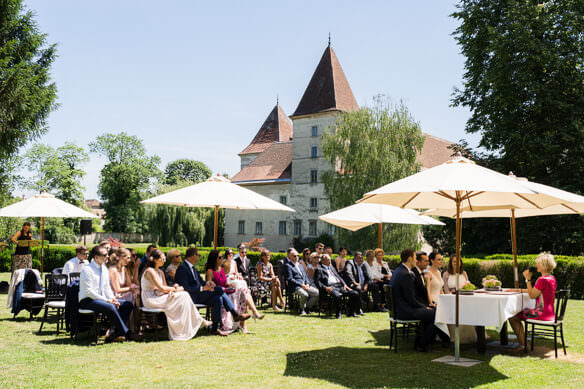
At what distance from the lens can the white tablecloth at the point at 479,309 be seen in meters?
7.36

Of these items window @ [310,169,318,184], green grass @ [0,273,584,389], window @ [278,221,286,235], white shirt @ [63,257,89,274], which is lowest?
green grass @ [0,273,584,389]

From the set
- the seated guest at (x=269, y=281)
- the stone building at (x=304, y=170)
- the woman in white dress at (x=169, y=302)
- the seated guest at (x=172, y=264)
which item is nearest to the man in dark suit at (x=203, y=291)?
the seated guest at (x=172, y=264)

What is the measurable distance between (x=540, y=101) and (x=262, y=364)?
20093 mm

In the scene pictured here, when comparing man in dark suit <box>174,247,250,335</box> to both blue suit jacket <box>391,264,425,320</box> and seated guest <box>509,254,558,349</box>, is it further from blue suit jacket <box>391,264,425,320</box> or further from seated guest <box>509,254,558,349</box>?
seated guest <box>509,254,558,349</box>

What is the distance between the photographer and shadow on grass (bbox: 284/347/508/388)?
6281 millimetres

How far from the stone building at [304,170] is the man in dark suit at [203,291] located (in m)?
36.9

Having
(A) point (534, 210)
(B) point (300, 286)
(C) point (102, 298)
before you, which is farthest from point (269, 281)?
(A) point (534, 210)

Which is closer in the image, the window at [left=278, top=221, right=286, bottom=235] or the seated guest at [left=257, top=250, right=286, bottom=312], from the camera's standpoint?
the seated guest at [left=257, top=250, right=286, bottom=312]

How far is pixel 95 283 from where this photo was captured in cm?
876

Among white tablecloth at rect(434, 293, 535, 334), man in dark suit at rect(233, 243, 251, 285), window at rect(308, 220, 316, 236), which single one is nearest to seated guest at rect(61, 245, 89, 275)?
man in dark suit at rect(233, 243, 251, 285)

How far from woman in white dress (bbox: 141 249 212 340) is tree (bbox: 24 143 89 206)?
193ft

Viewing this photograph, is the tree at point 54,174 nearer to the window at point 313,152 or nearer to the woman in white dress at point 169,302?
the window at point 313,152

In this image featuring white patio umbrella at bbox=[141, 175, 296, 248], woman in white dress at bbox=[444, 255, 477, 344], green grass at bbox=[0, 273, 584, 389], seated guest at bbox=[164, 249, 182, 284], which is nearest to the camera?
green grass at bbox=[0, 273, 584, 389]

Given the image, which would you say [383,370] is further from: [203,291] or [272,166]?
[272,166]
